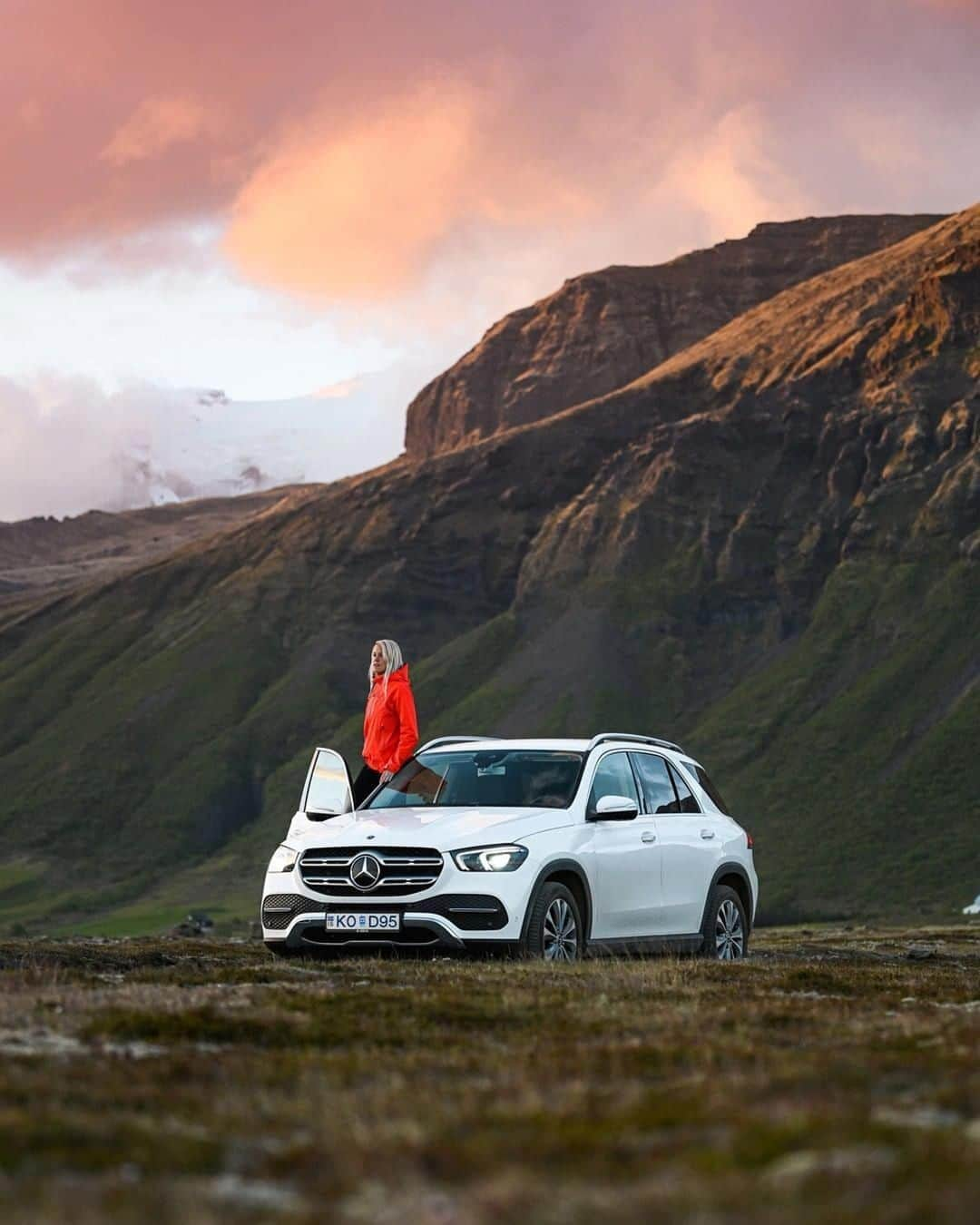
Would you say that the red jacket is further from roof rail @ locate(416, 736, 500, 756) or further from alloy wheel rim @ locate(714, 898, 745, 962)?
alloy wheel rim @ locate(714, 898, 745, 962)

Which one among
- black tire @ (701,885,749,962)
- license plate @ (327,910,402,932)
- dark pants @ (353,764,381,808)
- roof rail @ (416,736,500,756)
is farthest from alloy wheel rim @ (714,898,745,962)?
license plate @ (327,910,402,932)

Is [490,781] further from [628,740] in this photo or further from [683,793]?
[683,793]

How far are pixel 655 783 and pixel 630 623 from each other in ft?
392

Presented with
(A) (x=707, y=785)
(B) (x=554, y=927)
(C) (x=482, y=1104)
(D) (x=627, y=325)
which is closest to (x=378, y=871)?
(B) (x=554, y=927)

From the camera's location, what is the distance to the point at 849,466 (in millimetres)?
137375

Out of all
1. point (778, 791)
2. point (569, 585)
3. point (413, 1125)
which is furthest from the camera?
point (569, 585)

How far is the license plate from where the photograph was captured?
1516cm

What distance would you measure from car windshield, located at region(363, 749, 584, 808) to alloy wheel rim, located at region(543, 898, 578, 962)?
3.02ft

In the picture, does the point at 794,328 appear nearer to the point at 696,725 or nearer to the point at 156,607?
the point at 696,725

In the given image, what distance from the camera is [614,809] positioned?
16000 mm

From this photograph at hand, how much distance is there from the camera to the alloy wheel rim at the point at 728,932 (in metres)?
17.7

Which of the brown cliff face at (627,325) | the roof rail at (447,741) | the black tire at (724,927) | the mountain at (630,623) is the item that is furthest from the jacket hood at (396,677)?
the brown cliff face at (627,325)

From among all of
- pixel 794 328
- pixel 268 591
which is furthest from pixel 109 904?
pixel 794 328

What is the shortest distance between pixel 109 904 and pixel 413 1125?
4719 inches
